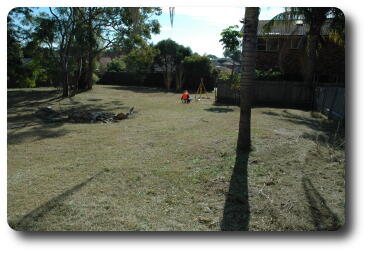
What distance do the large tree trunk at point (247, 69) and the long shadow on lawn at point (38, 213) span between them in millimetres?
3345

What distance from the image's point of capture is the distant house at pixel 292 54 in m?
20.0

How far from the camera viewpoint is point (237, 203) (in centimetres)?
412

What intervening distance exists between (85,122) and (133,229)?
8052mm

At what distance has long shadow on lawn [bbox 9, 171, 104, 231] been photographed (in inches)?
138

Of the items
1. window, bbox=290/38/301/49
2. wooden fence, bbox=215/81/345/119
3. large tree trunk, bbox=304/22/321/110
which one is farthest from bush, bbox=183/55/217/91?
large tree trunk, bbox=304/22/321/110

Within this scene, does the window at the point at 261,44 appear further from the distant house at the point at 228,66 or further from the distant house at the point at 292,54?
the distant house at the point at 228,66

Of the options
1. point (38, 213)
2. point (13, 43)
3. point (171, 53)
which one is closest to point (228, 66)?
point (171, 53)

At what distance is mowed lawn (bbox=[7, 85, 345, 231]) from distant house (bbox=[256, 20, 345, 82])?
539 inches

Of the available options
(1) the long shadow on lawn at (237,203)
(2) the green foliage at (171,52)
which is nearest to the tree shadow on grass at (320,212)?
(1) the long shadow on lawn at (237,203)

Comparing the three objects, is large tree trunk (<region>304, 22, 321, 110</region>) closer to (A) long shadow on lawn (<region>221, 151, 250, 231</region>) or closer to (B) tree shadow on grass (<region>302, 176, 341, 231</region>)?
(A) long shadow on lawn (<region>221, 151, 250, 231</region>)

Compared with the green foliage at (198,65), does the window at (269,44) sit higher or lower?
higher

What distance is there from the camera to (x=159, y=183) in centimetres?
481

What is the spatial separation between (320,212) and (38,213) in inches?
140

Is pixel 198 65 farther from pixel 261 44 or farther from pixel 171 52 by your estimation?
pixel 261 44
